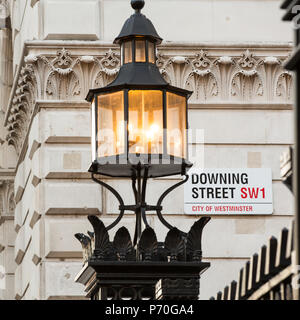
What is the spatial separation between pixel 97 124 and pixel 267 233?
6.98 metres

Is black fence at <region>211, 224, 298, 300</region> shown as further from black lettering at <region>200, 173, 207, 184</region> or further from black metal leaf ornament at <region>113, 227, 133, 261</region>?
black lettering at <region>200, 173, 207, 184</region>

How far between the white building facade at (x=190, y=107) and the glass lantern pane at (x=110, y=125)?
652cm

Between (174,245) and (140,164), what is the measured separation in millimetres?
754

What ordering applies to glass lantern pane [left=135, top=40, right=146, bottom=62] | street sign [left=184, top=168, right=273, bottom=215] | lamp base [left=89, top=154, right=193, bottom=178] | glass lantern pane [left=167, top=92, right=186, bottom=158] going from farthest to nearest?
street sign [left=184, top=168, right=273, bottom=215]
glass lantern pane [left=135, top=40, right=146, bottom=62]
glass lantern pane [left=167, top=92, right=186, bottom=158]
lamp base [left=89, top=154, right=193, bottom=178]

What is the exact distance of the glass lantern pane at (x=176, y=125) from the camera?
9.85m

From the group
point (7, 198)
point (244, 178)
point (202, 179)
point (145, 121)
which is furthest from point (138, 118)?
point (7, 198)

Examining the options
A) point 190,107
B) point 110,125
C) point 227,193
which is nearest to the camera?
point 110,125

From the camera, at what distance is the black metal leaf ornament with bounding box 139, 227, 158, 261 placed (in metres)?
9.10

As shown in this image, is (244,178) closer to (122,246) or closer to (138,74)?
(138,74)

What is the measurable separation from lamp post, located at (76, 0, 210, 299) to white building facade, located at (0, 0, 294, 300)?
251 inches

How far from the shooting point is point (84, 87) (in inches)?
662

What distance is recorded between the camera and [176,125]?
10.1 meters

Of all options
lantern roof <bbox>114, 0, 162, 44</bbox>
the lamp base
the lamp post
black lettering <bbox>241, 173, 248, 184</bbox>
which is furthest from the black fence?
black lettering <bbox>241, 173, 248, 184</bbox>
